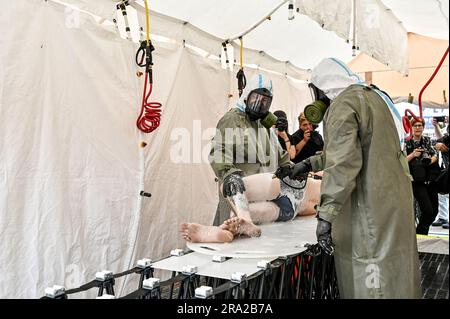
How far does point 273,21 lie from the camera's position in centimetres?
423

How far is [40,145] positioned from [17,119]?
210 millimetres

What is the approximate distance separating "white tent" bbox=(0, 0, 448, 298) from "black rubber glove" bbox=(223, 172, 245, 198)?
824 mm

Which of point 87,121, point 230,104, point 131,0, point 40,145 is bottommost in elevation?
point 40,145

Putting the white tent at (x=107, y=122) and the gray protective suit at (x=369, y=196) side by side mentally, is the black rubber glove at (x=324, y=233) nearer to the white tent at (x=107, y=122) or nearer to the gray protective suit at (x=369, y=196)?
the gray protective suit at (x=369, y=196)

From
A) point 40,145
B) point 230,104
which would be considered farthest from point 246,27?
point 40,145

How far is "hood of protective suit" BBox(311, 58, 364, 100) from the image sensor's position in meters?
1.96

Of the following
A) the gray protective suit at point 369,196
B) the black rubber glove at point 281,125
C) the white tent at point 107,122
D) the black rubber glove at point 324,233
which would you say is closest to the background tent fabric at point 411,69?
the white tent at point 107,122

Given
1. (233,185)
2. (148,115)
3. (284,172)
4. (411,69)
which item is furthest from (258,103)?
(411,69)

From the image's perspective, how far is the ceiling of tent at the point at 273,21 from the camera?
3283 millimetres

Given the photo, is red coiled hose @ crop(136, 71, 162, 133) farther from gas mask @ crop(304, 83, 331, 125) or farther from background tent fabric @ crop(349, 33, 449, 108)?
background tent fabric @ crop(349, 33, 449, 108)

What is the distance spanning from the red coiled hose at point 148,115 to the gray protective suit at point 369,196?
64.1 inches
